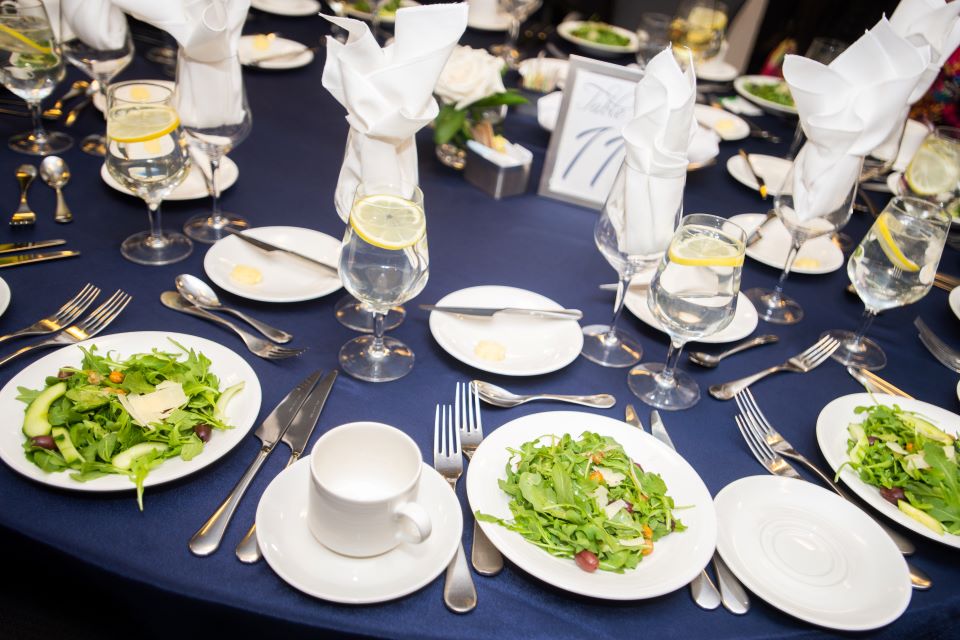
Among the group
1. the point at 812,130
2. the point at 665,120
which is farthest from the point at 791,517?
the point at 812,130

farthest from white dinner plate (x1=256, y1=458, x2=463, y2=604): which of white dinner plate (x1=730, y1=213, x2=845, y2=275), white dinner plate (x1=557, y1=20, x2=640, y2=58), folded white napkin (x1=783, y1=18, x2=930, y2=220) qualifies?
white dinner plate (x1=557, y1=20, x2=640, y2=58)

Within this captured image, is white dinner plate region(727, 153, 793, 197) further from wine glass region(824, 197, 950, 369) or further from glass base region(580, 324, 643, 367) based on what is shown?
glass base region(580, 324, 643, 367)

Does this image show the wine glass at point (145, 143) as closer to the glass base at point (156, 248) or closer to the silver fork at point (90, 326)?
the glass base at point (156, 248)

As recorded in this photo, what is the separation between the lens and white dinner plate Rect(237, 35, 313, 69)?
2129 millimetres

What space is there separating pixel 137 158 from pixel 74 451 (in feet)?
1.85

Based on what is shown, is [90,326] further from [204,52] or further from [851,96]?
[851,96]

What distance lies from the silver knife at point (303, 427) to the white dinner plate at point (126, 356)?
0.20 ft

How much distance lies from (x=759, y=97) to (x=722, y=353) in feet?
4.71

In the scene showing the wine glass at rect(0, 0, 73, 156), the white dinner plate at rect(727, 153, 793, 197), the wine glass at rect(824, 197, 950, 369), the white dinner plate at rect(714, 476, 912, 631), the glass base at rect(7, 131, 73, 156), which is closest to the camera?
the white dinner plate at rect(714, 476, 912, 631)

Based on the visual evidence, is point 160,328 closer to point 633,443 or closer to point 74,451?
point 74,451

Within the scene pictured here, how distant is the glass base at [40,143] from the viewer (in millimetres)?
1580

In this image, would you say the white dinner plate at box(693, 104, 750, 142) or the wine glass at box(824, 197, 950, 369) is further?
the white dinner plate at box(693, 104, 750, 142)

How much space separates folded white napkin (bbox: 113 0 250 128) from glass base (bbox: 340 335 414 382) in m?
0.52

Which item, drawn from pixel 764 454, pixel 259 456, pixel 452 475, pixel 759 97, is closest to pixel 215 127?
pixel 259 456
